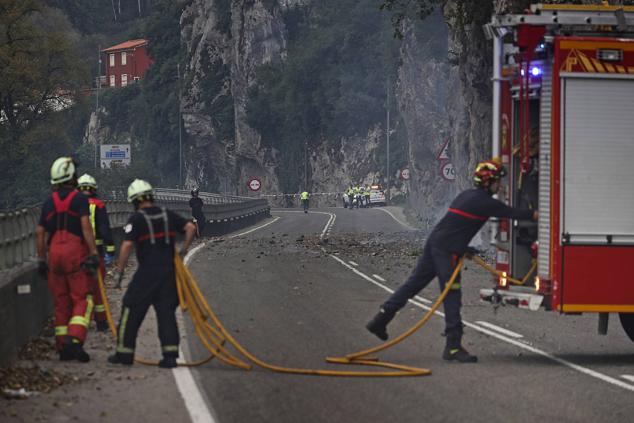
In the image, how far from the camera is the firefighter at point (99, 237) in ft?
44.3

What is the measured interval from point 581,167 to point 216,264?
1634 cm

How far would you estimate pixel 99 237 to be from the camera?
566 inches

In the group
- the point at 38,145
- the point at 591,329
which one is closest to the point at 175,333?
the point at 591,329

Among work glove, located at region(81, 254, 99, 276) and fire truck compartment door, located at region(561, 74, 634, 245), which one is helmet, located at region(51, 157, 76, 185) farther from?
fire truck compartment door, located at region(561, 74, 634, 245)

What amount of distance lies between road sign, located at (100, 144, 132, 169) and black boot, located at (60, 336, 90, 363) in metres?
87.3

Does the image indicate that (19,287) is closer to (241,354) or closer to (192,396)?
(241,354)

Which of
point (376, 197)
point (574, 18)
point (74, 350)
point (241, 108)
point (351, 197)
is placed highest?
point (241, 108)

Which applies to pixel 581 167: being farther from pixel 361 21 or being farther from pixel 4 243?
pixel 361 21

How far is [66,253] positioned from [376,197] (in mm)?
81270

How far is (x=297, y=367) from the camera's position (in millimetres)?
11828

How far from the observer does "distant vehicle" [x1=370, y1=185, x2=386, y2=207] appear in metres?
92.8

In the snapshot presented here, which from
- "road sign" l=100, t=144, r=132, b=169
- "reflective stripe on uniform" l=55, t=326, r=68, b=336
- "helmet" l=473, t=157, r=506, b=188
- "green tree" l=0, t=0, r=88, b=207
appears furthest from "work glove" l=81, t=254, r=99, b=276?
"road sign" l=100, t=144, r=132, b=169

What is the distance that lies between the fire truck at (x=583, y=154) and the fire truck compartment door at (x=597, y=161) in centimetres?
1

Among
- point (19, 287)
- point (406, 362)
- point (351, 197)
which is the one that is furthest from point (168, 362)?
point (351, 197)
